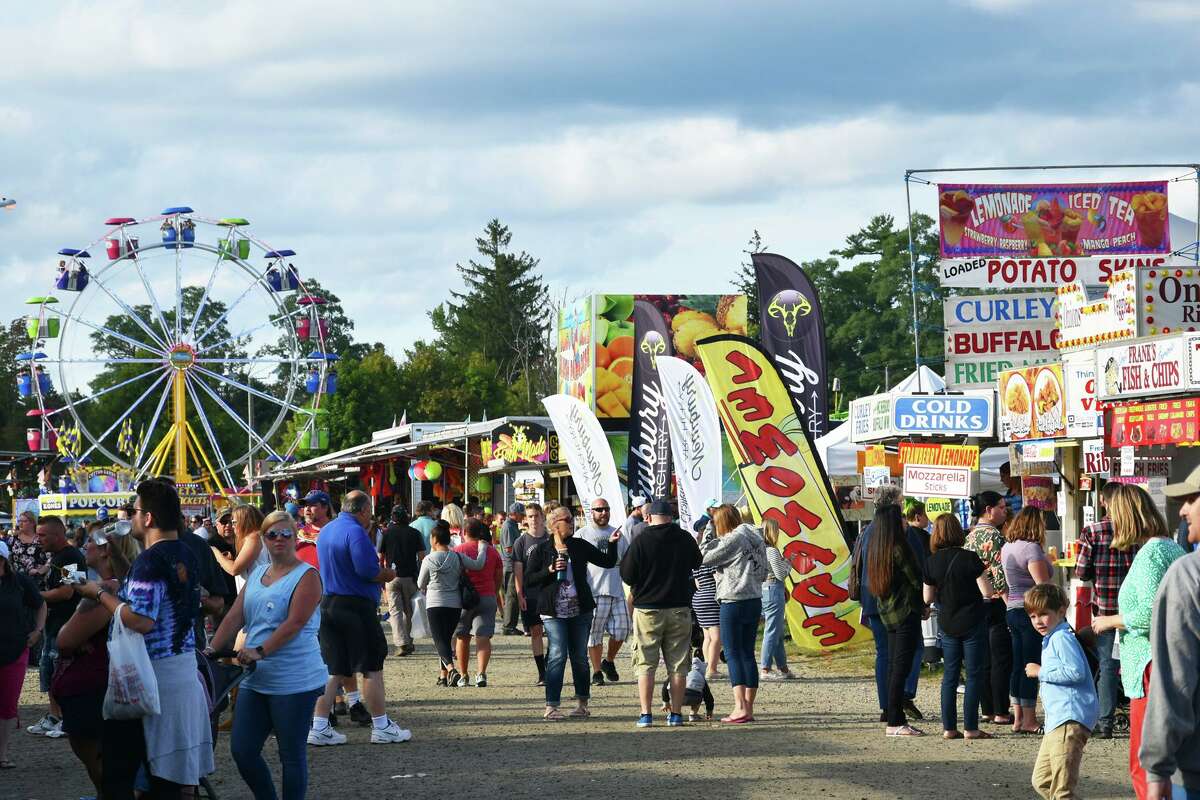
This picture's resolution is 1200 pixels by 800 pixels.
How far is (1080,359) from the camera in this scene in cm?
1670

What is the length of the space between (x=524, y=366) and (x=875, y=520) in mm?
83212

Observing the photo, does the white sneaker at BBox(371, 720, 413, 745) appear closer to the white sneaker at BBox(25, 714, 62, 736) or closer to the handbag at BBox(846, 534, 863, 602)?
the white sneaker at BBox(25, 714, 62, 736)

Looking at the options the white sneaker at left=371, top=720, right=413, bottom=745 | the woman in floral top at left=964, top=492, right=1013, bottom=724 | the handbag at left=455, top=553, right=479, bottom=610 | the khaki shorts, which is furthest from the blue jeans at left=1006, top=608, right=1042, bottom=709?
the handbag at left=455, top=553, right=479, bottom=610

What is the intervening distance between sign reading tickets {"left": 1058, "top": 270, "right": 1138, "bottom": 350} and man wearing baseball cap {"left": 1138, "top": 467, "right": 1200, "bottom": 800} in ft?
39.8

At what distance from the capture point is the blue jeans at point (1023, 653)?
11.0 m

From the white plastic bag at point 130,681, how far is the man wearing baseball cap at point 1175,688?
12.4ft

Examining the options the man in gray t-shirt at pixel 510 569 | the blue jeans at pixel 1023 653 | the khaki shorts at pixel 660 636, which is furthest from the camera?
the man in gray t-shirt at pixel 510 569

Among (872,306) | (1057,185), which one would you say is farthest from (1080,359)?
(872,306)

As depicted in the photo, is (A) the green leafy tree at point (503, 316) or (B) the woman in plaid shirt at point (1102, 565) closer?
(B) the woman in plaid shirt at point (1102, 565)

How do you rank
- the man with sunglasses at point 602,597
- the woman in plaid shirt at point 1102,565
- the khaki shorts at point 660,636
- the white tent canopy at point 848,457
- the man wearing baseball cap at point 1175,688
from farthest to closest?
the white tent canopy at point 848,457 < the man with sunglasses at point 602,597 < the khaki shorts at point 660,636 < the woman in plaid shirt at point 1102,565 < the man wearing baseball cap at point 1175,688

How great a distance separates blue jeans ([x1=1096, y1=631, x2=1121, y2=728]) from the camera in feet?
34.9

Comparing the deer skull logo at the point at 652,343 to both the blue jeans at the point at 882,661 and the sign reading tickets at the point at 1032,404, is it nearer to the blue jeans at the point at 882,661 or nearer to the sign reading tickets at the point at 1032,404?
the sign reading tickets at the point at 1032,404

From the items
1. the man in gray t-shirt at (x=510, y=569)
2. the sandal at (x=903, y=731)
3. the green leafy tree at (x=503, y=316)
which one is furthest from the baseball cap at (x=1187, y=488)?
the green leafy tree at (x=503, y=316)

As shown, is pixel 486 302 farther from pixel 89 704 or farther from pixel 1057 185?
pixel 89 704
